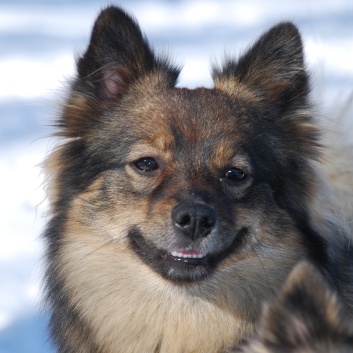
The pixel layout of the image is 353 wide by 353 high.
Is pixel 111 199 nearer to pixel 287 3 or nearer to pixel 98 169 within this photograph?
pixel 98 169

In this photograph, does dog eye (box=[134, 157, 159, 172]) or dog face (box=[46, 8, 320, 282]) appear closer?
dog face (box=[46, 8, 320, 282])

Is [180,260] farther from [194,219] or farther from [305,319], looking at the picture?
[305,319]

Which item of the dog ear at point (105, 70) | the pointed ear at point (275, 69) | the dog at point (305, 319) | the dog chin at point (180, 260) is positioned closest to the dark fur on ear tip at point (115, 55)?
the dog ear at point (105, 70)

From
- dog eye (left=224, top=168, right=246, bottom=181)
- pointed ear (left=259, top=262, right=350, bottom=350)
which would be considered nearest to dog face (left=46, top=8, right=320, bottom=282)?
dog eye (left=224, top=168, right=246, bottom=181)

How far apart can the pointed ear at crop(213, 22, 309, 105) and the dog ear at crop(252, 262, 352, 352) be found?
1.28m

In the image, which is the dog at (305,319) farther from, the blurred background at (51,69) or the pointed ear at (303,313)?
the blurred background at (51,69)

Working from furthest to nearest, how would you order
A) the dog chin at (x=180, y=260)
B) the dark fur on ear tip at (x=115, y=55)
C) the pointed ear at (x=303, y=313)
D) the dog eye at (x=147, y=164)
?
the dark fur on ear tip at (x=115, y=55)
the dog eye at (x=147, y=164)
the dog chin at (x=180, y=260)
the pointed ear at (x=303, y=313)

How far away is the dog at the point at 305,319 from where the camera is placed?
227 centimetres

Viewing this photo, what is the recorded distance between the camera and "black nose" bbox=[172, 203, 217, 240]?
297cm

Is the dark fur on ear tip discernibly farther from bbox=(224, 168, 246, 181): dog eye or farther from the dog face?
bbox=(224, 168, 246, 181): dog eye

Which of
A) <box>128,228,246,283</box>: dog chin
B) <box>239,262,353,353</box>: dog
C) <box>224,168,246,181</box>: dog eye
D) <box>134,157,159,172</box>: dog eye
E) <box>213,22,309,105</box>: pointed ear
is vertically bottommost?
<box>128,228,246,283</box>: dog chin

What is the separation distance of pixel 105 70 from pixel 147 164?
45 centimetres

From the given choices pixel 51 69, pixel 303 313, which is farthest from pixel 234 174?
pixel 51 69

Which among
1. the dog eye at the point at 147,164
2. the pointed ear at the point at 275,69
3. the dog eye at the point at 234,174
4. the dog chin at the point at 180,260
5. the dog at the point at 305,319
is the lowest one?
the dog chin at the point at 180,260
